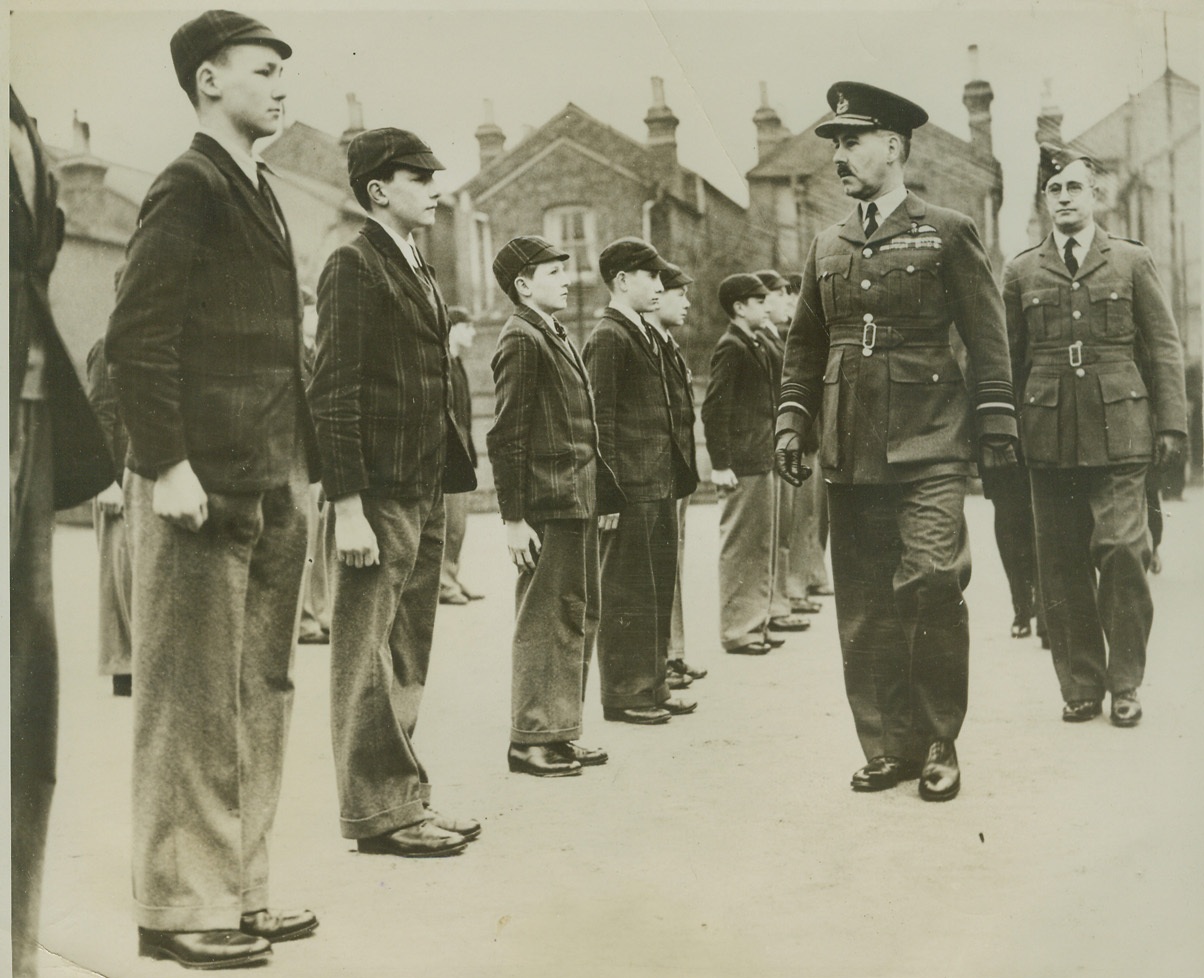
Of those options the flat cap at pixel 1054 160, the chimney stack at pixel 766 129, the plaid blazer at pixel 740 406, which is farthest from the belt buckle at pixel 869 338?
the plaid blazer at pixel 740 406

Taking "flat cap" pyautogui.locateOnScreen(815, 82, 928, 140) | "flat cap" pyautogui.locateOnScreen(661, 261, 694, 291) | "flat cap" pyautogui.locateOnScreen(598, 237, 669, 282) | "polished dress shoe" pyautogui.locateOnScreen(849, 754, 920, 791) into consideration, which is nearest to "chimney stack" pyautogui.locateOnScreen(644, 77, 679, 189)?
"flat cap" pyautogui.locateOnScreen(598, 237, 669, 282)

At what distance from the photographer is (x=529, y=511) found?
3.96 meters

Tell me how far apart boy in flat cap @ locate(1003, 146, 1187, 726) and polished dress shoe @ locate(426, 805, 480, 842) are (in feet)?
6.45

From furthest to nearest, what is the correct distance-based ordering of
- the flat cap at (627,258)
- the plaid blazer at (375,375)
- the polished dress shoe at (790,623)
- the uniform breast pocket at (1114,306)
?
1. the polished dress shoe at (790,623)
2. the flat cap at (627,258)
3. the uniform breast pocket at (1114,306)
4. the plaid blazer at (375,375)

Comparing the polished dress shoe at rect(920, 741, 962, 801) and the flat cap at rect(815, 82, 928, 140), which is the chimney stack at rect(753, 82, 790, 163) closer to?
the flat cap at rect(815, 82, 928, 140)

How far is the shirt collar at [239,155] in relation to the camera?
3.35 m

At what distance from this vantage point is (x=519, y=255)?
4.02 meters

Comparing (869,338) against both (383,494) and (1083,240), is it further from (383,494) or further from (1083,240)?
(383,494)

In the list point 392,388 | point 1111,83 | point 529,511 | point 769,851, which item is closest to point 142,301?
point 392,388

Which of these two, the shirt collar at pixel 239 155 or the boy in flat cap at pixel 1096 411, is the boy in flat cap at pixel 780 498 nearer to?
the boy in flat cap at pixel 1096 411

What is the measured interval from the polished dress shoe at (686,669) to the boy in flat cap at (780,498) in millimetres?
306

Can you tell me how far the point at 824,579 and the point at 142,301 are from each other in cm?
276

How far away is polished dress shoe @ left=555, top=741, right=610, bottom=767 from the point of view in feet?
13.2

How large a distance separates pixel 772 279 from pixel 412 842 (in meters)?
2.27
